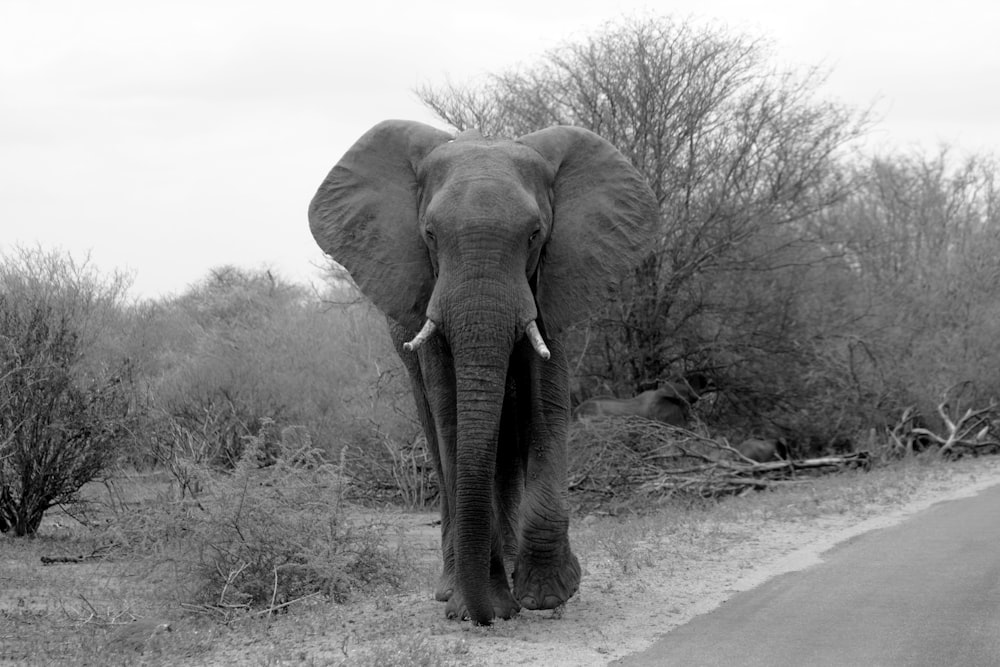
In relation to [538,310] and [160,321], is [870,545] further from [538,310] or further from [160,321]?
[160,321]

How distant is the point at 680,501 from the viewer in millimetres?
16141

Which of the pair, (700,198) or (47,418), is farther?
(700,198)

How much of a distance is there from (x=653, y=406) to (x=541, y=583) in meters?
13.8

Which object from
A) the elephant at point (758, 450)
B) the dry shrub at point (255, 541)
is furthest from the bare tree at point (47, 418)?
the elephant at point (758, 450)

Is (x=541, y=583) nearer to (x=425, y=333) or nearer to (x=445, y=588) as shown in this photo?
(x=445, y=588)

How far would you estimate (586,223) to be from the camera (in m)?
8.38

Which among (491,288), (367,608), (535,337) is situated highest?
(491,288)

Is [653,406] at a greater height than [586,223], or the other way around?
[586,223]

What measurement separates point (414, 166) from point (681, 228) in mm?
15360

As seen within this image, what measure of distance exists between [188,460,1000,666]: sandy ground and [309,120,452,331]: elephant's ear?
6.08ft

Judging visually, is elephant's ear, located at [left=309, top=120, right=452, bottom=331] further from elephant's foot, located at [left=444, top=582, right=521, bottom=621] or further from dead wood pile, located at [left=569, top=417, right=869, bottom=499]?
dead wood pile, located at [left=569, top=417, right=869, bottom=499]

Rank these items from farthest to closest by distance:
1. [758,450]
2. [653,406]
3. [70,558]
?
[653,406], [758,450], [70,558]

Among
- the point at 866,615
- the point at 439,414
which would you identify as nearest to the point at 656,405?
the point at 866,615

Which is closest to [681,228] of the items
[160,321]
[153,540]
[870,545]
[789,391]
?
[789,391]
